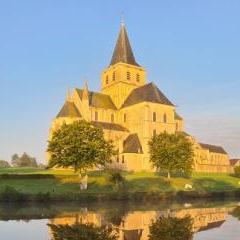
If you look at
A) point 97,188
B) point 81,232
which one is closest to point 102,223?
point 81,232

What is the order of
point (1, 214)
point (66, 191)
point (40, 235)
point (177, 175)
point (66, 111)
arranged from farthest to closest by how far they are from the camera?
point (66, 111) < point (177, 175) < point (66, 191) < point (1, 214) < point (40, 235)

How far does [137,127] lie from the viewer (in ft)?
284

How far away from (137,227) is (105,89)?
78991 millimetres

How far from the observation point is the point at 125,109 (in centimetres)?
9169

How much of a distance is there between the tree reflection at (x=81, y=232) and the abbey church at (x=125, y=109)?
56.4 meters

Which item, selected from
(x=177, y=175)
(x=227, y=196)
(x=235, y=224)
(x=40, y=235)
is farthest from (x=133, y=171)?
(x=40, y=235)

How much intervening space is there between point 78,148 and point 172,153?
17.5 m

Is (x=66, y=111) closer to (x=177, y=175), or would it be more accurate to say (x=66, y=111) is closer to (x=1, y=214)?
(x=177, y=175)

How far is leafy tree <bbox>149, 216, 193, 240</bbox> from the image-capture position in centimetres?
2005

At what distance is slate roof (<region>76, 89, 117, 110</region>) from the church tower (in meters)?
1.51

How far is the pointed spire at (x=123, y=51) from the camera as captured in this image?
9906cm

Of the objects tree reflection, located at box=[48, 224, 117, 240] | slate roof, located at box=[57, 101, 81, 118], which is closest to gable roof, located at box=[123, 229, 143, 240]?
tree reflection, located at box=[48, 224, 117, 240]

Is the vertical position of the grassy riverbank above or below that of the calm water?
above

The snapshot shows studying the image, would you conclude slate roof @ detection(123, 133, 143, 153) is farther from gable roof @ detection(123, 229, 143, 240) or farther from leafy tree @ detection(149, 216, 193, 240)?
gable roof @ detection(123, 229, 143, 240)
